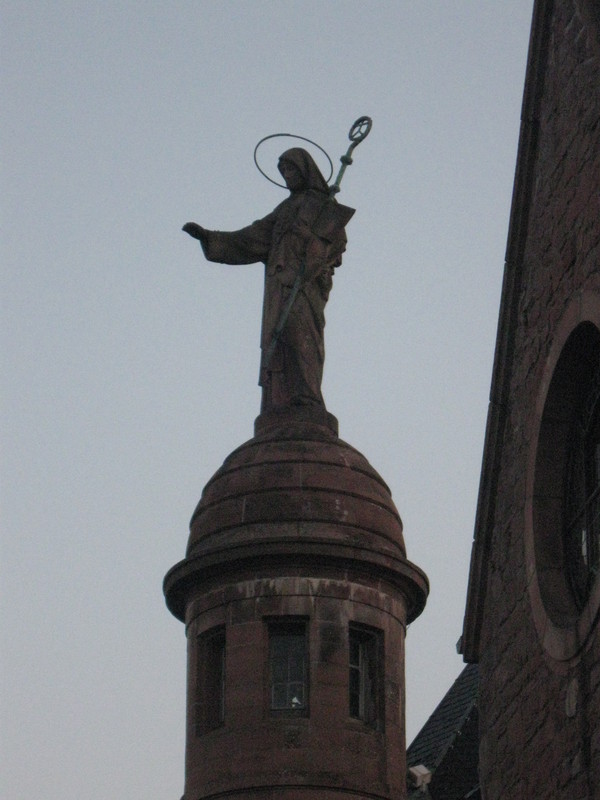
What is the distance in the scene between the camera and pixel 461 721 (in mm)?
20016

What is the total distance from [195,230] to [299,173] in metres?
1.38

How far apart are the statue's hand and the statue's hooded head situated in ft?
3.75

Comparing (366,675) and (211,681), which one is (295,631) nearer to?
(366,675)

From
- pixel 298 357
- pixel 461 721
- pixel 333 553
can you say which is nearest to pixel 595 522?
pixel 333 553

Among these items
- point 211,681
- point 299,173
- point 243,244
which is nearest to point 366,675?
point 211,681

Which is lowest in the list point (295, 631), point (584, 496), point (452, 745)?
point (584, 496)

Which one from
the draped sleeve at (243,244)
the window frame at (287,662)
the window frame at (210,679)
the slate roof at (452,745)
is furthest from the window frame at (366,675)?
the draped sleeve at (243,244)

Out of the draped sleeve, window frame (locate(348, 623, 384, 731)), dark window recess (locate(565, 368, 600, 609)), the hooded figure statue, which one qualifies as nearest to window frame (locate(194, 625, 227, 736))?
window frame (locate(348, 623, 384, 731))

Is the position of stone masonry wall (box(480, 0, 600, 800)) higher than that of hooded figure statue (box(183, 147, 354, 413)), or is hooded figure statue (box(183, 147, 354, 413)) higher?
hooded figure statue (box(183, 147, 354, 413))

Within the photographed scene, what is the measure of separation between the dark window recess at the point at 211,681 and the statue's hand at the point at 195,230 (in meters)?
5.04

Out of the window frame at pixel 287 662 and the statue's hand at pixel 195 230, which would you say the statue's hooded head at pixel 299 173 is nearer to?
the statue's hand at pixel 195 230

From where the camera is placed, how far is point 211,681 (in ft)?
53.9

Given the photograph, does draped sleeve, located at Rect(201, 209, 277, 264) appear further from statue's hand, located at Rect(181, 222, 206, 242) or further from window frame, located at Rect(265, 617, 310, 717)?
window frame, located at Rect(265, 617, 310, 717)

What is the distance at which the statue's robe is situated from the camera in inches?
731
